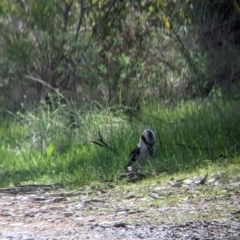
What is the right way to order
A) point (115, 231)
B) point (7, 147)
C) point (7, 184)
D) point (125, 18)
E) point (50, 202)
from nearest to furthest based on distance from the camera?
point (115, 231)
point (50, 202)
point (7, 184)
point (7, 147)
point (125, 18)

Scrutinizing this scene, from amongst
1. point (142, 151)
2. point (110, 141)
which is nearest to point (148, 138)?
point (142, 151)

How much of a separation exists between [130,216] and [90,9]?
7721mm

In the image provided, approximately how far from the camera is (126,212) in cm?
711

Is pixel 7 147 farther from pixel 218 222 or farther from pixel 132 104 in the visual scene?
pixel 218 222

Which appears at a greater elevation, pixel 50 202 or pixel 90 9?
pixel 90 9

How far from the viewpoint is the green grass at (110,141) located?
9250mm

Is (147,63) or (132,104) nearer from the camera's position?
(132,104)

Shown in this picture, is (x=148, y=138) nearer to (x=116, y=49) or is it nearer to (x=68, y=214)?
(x=68, y=214)

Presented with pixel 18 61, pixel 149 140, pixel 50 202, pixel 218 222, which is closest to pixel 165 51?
pixel 18 61

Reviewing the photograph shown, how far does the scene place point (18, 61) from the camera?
14852 mm

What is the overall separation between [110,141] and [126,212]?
3.38m

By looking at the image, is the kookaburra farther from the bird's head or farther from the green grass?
the green grass

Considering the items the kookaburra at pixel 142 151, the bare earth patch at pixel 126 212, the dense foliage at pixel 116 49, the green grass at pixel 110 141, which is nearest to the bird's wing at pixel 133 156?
the kookaburra at pixel 142 151

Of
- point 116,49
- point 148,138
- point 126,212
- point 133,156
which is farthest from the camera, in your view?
point 116,49
